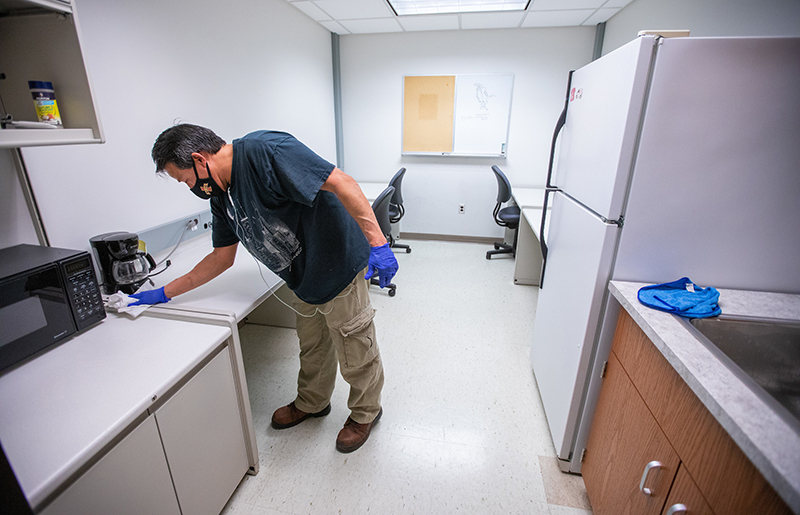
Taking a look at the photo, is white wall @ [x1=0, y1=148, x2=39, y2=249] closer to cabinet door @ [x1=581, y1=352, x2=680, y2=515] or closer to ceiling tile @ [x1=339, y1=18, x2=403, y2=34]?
cabinet door @ [x1=581, y1=352, x2=680, y2=515]

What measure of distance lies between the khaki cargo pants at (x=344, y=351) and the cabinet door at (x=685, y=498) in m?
1.01

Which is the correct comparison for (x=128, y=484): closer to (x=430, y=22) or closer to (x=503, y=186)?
(x=503, y=186)

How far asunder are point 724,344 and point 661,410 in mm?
292

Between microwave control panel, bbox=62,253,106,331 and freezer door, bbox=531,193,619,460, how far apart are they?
1600 mm

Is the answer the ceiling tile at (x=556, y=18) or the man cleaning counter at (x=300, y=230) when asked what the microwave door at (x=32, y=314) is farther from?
the ceiling tile at (x=556, y=18)

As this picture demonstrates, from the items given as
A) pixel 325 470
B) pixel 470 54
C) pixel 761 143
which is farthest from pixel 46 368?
pixel 470 54

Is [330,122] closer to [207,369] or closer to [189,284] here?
[189,284]

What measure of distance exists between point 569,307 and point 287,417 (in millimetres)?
1349

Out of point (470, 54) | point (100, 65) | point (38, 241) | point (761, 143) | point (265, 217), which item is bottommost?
point (38, 241)

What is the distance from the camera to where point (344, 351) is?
4.81 ft

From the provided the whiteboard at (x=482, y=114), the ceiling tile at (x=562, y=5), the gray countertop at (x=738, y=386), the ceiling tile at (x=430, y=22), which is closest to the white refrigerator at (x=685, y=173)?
the gray countertop at (x=738, y=386)

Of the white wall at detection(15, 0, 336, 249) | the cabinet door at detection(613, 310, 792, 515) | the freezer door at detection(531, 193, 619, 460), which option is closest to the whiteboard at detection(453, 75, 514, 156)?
the white wall at detection(15, 0, 336, 249)

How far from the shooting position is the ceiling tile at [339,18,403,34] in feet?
11.1

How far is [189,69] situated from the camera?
1971 millimetres
